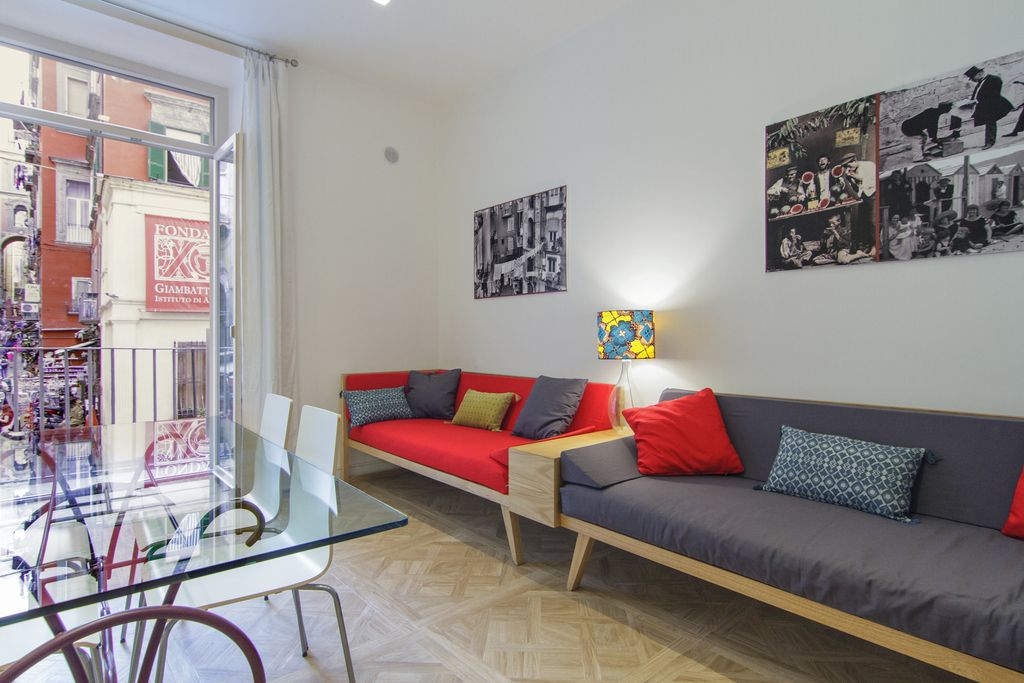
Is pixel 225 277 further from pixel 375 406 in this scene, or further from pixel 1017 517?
pixel 1017 517

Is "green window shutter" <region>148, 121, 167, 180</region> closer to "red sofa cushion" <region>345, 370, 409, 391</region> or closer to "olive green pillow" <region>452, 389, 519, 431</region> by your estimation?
"red sofa cushion" <region>345, 370, 409, 391</region>

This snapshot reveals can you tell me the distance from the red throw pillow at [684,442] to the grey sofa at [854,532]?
6cm

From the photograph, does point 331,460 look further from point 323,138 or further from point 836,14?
point 323,138

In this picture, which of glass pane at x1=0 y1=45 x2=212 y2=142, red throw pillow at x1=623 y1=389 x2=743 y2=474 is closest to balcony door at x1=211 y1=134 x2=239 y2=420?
glass pane at x1=0 y1=45 x2=212 y2=142

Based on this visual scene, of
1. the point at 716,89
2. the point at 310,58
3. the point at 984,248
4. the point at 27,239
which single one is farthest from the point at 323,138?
the point at 984,248

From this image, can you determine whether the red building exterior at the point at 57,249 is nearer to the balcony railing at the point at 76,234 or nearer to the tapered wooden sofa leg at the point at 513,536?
the balcony railing at the point at 76,234

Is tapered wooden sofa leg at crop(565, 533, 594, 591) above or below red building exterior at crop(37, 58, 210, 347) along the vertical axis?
below

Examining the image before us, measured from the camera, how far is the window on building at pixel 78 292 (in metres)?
Answer: 4.52

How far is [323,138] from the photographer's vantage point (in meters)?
4.16

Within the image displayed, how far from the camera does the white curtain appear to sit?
369 centimetres

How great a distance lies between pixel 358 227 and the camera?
4.34 meters

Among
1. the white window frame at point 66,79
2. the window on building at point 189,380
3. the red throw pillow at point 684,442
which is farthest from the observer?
the window on building at point 189,380

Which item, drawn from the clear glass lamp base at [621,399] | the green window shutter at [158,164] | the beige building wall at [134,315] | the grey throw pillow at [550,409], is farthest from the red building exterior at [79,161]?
the clear glass lamp base at [621,399]

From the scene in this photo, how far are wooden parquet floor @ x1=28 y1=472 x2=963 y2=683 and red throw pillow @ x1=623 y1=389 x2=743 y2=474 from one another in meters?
0.52
